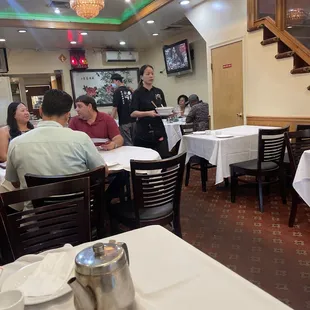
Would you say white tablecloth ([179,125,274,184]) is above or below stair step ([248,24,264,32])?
below

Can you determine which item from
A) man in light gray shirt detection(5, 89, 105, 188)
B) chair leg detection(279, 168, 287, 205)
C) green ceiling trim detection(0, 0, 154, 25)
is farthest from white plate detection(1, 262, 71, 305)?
green ceiling trim detection(0, 0, 154, 25)

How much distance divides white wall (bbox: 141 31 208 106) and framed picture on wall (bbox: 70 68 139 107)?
785 millimetres

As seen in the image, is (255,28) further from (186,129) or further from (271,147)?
(271,147)

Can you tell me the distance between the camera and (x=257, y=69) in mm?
4512

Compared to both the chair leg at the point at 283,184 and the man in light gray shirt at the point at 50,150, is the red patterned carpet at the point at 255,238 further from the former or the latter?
the man in light gray shirt at the point at 50,150

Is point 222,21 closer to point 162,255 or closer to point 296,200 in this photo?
point 296,200

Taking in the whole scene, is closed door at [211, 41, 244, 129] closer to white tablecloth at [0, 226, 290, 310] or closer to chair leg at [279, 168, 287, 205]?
chair leg at [279, 168, 287, 205]

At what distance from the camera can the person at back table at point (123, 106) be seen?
15.5 feet

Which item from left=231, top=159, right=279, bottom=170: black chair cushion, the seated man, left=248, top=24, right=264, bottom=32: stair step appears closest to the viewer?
the seated man

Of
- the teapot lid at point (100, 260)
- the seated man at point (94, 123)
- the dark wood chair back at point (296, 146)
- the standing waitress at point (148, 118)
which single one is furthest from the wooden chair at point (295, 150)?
the teapot lid at point (100, 260)

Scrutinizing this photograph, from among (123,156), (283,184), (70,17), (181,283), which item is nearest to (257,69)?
(283,184)

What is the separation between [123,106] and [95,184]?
3.31 meters

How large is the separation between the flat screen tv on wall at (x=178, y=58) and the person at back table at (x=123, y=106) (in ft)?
8.51

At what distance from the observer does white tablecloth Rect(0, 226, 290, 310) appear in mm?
715
